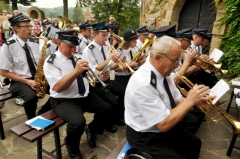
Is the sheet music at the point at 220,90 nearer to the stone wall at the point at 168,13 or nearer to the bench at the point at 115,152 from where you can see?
the bench at the point at 115,152

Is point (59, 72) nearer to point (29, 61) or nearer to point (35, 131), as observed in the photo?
point (35, 131)

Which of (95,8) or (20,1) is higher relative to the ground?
(20,1)

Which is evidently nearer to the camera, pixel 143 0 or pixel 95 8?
pixel 143 0

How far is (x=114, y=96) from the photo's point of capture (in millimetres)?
4090

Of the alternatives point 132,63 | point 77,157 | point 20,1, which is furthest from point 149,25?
point 20,1

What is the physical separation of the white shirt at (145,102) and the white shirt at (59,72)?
137 cm

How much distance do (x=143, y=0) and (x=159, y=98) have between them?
955 cm

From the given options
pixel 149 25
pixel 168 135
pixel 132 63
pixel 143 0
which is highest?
pixel 143 0

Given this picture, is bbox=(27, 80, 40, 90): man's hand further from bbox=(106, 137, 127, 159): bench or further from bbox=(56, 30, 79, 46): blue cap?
bbox=(106, 137, 127, 159): bench

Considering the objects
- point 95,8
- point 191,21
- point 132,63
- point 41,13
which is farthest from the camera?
point 41,13

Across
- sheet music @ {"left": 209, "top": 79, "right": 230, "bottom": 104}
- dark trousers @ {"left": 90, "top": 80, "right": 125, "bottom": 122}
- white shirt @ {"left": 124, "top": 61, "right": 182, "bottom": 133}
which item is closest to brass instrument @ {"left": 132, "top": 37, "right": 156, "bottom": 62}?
dark trousers @ {"left": 90, "top": 80, "right": 125, "bottom": 122}

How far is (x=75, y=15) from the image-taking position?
8688cm

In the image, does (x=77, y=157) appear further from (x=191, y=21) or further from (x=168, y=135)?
(x=191, y=21)

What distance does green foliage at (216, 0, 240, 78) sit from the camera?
6832 mm
